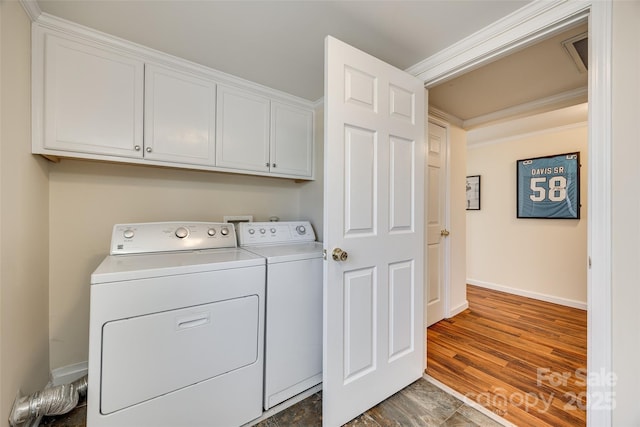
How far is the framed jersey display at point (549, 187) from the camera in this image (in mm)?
2994

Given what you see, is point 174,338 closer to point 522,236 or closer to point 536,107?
point 536,107

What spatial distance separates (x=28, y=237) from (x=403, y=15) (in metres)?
2.22

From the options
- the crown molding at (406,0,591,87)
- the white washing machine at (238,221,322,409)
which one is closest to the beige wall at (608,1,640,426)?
the crown molding at (406,0,591,87)

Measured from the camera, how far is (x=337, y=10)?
50.1 inches

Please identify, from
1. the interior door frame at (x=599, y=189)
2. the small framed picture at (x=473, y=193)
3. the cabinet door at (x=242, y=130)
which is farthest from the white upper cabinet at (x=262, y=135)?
the small framed picture at (x=473, y=193)

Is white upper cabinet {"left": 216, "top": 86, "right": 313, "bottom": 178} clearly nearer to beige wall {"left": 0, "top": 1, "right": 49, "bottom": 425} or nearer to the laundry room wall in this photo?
the laundry room wall

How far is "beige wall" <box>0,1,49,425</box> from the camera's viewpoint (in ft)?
3.52

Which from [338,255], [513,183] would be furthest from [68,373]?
[513,183]

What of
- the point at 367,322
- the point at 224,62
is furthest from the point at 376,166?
the point at 224,62

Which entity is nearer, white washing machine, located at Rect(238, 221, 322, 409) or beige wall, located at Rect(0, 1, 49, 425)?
beige wall, located at Rect(0, 1, 49, 425)

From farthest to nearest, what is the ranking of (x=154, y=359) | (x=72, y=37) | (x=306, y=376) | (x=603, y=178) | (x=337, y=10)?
(x=306, y=376)
(x=72, y=37)
(x=337, y=10)
(x=154, y=359)
(x=603, y=178)

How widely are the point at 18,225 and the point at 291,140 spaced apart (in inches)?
66.6

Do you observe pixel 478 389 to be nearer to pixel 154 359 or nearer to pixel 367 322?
pixel 367 322

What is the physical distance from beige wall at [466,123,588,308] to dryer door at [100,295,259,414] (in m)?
3.65
